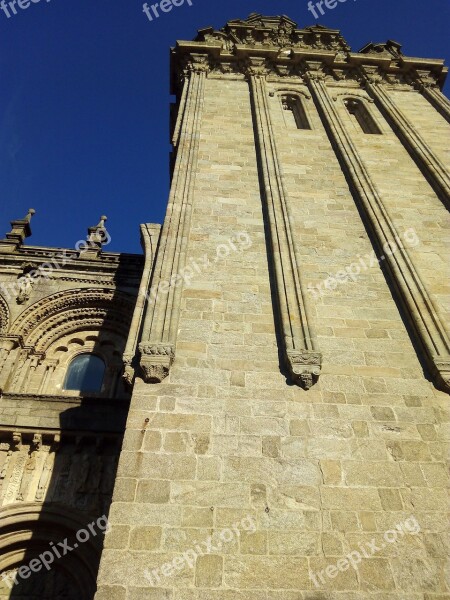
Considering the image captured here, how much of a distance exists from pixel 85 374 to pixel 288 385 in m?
7.13

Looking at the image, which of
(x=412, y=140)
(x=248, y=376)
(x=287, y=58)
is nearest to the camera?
(x=248, y=376)

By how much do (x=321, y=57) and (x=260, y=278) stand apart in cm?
1379

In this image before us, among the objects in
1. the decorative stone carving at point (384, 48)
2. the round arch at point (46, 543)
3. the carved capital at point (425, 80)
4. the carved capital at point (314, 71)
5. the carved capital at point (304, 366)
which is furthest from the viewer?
the decorative stone carving at point (384, 48)

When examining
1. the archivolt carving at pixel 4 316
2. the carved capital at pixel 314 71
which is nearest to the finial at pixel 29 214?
the archivolt carving at pixel 4 316

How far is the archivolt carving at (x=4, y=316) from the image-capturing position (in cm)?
1071

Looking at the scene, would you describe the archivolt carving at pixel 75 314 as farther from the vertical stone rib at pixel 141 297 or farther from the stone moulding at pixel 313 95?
the stone moulding at pixel 313 95

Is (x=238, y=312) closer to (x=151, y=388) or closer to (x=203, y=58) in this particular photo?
(x=151, y=388)

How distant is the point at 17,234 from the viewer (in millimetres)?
13914

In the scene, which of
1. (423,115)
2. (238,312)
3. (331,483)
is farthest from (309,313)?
(423,115)

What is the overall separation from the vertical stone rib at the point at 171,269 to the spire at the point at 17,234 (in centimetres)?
664

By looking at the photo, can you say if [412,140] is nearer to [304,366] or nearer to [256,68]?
[256,68]

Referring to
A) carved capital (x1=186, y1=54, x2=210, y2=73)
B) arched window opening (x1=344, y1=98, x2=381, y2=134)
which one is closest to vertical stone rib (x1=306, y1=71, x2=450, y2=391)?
arched window opening (x1=344, y1=98, x2=381, y2=134)

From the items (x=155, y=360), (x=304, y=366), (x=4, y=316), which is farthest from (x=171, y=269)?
(x=4, y=316)

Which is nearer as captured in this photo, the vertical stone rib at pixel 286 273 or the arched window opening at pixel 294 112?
the vertical stone rib at pixel 286 273
